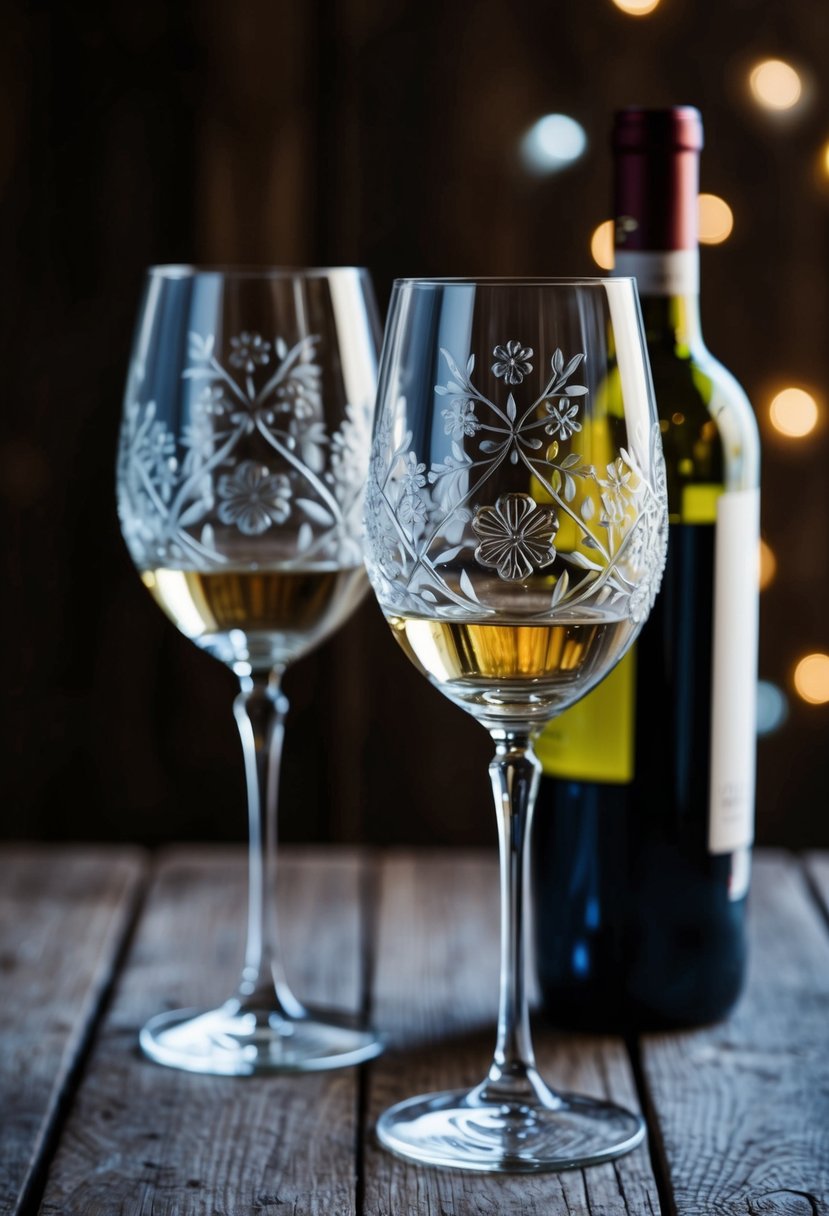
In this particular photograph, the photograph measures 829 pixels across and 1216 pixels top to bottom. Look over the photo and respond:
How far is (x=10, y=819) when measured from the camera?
5.65ft

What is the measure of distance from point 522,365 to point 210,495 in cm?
24

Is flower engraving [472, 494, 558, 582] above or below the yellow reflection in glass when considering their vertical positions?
below

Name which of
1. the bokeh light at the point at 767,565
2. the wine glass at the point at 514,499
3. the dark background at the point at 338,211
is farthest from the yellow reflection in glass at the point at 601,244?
the wine glass at the point at 514,499

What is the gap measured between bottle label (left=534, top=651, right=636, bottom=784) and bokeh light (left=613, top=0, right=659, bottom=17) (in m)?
0.82

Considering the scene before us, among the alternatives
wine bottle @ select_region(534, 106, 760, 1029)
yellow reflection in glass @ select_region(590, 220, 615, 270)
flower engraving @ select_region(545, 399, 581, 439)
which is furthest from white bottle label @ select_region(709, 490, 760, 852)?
yellow reflection in glass @ select_region(590, 220, 615, 270)

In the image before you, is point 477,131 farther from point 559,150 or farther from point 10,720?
point 10,720

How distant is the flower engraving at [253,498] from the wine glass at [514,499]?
5.6 inches

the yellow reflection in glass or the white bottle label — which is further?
the yellow reflection in glass

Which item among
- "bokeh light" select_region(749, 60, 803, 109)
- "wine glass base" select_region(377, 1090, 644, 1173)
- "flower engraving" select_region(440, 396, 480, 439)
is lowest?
"wine glass base" select_region(377, 1090, 644, 1173)

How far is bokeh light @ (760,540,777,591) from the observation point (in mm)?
1612

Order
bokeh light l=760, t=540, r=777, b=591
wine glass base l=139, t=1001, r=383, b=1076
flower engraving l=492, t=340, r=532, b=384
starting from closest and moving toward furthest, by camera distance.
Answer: flower engraving l=492, t=340, r=532, b=384, wine glass base l=139, t=1001, r=383, b=1076, bokeh light l=760, t=540, r=777, b=591

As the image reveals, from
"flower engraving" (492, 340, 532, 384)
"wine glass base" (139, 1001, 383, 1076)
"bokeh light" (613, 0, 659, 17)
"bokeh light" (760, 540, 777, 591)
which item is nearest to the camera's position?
"flower engraving" (492, 340, 532, 384)

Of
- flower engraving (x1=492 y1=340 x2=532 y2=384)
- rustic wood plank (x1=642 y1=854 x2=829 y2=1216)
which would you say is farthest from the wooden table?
flower engraving (x1=492 y1=340 x2=532 y2=384)

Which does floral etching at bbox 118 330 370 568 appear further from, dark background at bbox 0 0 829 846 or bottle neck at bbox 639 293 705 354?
dark background at bbox 0 0 829 846
